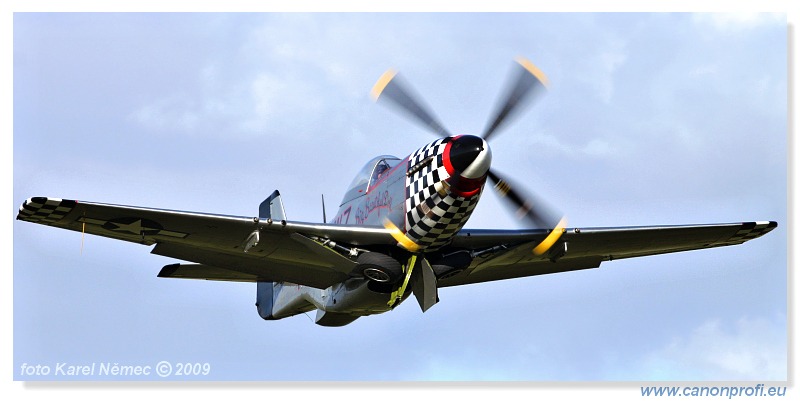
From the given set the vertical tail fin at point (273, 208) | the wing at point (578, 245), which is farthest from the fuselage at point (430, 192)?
the vertical tail fin at point (273, 208)

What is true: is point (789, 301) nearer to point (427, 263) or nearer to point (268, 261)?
point (427, 263)

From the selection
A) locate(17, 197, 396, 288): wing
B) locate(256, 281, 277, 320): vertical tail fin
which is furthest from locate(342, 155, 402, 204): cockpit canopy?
locate(256, 281, 277, 320): vertical tail fin

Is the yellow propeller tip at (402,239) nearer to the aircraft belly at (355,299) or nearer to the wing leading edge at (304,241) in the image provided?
the wing leading edge at (304,241)

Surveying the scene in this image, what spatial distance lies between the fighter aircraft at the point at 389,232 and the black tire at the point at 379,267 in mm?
15

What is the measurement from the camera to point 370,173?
18.4m

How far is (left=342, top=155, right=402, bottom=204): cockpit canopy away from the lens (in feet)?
59.7

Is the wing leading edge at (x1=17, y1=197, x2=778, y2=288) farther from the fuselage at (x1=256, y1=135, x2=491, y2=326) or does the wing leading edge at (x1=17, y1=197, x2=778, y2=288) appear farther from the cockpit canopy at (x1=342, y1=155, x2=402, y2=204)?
the cockpit canopy at (x1=342, y1=155, x2=402, y2=204)

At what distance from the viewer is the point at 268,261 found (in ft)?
60.7

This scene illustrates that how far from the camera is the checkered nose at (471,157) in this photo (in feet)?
51.4

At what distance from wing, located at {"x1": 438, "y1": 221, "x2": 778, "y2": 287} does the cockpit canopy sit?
5.32 feet

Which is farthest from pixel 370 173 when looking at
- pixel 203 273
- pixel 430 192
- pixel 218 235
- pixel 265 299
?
pixel 265 299

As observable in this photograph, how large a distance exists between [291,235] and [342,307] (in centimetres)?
240

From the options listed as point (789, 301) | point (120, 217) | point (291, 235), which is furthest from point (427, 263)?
point (789, 301)

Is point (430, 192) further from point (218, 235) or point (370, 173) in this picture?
point (218, 235)
